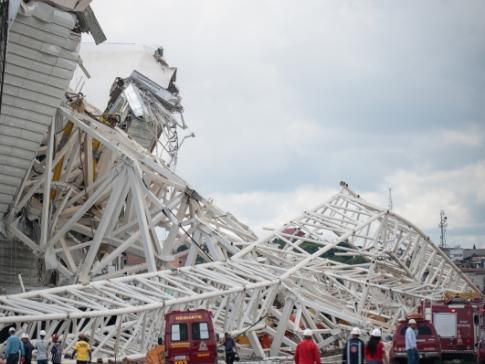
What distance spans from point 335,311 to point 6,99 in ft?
53.0

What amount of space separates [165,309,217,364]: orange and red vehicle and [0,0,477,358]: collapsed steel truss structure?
4.72m

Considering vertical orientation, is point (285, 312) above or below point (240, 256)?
below

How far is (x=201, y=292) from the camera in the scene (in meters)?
41.4

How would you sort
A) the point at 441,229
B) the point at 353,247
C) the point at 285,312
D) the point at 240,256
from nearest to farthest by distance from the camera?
the point at 285,312 → the point at 240,256 → the point at 353,247 → the point at 441,229

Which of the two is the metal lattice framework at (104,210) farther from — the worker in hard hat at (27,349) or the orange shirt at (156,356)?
the worker in hard hat at (27,349)

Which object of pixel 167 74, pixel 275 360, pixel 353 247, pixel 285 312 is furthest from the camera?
pixel 167 74

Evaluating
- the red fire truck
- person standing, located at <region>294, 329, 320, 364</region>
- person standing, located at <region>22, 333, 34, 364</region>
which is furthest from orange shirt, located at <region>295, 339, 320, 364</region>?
the red fire truck

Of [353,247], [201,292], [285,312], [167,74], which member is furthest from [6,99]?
[167,74]

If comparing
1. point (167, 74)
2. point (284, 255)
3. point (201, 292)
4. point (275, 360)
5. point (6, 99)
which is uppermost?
point (167, 74)

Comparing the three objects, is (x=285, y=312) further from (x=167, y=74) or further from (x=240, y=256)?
(x=167, y=74)

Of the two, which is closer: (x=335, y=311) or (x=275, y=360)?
(x=275, y=360)

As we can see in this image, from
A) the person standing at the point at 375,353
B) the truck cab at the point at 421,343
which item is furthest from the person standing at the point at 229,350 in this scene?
the person standing at the point at 375,353

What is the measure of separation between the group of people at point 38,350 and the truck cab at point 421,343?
967 centimetres

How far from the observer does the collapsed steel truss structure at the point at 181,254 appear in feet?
133
